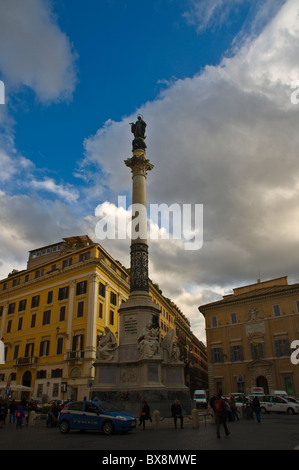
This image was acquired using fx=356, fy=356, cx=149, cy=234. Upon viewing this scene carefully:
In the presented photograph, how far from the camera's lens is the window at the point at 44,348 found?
41.8 m

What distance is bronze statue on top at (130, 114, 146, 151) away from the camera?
1088 inches

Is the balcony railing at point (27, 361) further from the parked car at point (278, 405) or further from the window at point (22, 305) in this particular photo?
the parked car at point (278, 405)

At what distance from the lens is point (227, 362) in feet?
152

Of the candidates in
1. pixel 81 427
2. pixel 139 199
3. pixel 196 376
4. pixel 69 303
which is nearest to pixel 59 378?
pixel 69 303

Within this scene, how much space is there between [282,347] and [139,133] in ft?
101

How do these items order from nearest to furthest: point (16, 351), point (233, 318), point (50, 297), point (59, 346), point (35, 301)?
1. point (59, 346)
2. point (50, 297)
3. point (16, 351)
4. point (35, 301)
5. point (233, 318)

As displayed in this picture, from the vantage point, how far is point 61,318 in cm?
4262

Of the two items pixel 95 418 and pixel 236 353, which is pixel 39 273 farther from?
pixel 95 418

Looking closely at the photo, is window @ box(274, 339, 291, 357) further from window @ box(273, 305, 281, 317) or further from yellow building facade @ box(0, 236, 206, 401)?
yellow building facade @ box(0, 236, 206, 401)

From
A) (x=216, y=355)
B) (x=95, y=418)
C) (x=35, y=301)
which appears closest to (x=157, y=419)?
(x=95, y=418)

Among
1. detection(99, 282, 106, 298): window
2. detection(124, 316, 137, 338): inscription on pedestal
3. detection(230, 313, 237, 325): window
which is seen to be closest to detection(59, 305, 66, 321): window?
detection(99, 282, 106, 298): window

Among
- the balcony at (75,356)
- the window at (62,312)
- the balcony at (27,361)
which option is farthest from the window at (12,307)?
the balcony at (75,356)

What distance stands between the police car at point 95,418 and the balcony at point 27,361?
29456 mm
